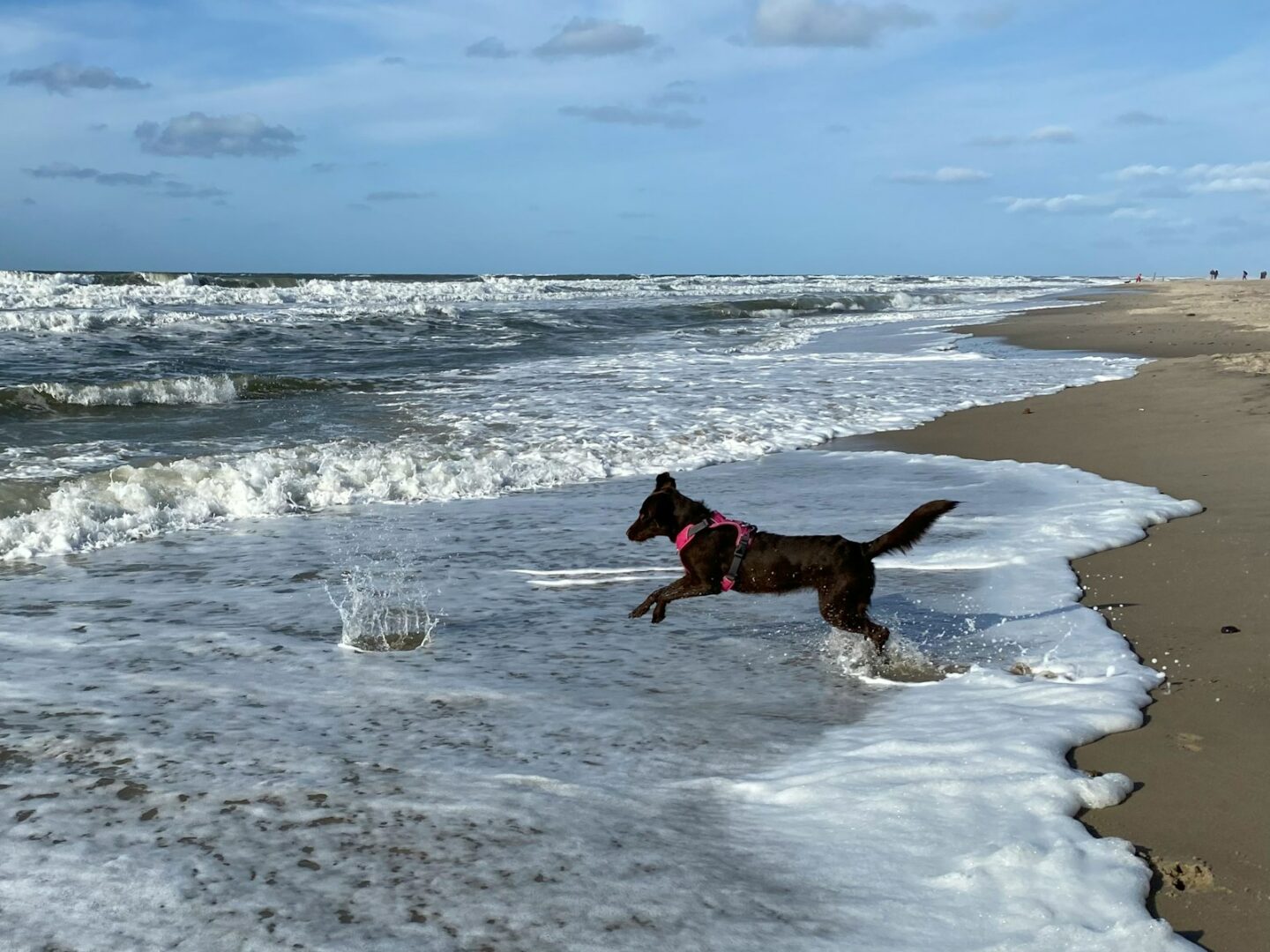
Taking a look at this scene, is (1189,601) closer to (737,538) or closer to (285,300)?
(737,538)

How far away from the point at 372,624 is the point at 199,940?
274 cm

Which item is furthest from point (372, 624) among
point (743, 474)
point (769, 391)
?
point (769, 391)

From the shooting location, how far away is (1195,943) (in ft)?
8.75

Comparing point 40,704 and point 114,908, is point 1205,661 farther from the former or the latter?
point 40,704

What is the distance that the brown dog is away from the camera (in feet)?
16.7

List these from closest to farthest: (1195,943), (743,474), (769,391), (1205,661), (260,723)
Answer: (1195,943)
(260,723)
(1205,661)
(743,474)
(769,391)

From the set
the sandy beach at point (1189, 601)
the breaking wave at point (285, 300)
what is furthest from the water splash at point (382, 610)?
the breaking wave at point (285, 300)

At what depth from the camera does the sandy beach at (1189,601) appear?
9.97ft

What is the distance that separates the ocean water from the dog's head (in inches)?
19.2

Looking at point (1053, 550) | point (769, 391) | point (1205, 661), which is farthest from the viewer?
point (769, 391)

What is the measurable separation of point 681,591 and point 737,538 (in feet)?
1.28

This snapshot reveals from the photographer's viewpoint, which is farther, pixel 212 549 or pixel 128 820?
pixel 212 549

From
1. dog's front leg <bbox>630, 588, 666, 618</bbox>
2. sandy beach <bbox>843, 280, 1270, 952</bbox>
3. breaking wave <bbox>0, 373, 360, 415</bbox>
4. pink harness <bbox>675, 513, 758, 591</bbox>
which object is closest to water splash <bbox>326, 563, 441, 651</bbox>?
dog's front leg <bbox>630, 588, 666, 618</bbox>

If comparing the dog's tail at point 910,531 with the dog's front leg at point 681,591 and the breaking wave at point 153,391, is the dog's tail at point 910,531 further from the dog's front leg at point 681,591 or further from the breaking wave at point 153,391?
the breaking wave at point 153,391
